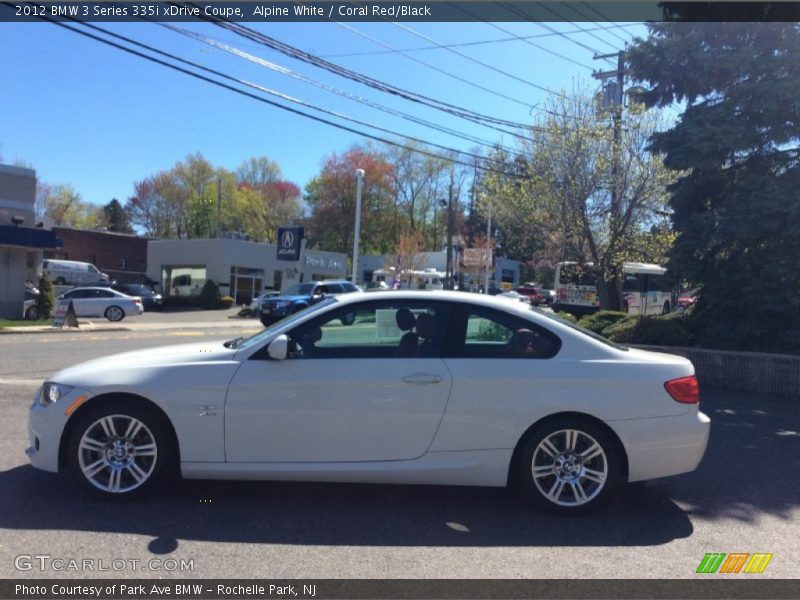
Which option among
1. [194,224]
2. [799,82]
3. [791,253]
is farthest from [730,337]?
[194,224]

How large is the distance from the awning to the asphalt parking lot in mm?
22187

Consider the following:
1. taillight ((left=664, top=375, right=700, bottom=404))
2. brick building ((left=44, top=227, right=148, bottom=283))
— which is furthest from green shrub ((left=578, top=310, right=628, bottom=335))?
brick building ((left=44, top=227, right=148, bottom=283))

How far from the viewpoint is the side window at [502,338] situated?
15.2 feet

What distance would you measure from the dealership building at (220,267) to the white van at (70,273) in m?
3.72

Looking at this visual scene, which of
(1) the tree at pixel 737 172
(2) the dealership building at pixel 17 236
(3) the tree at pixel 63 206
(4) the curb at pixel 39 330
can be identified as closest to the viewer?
(1) the tree at pixel 737 172

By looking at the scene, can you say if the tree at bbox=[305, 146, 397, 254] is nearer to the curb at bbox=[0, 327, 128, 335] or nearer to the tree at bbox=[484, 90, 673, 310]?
the curb at bbox=[0, 327, 128, 335]

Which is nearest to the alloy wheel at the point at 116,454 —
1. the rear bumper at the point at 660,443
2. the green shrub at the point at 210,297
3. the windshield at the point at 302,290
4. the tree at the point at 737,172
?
the rear bumper at the point at 660,443

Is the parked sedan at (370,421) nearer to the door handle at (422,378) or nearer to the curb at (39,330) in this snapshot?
the door handle at (422,378)

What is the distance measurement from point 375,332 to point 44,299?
2498 cm

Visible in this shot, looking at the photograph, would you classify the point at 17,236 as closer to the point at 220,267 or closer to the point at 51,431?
the point at 220,267

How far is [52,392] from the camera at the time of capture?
177 inches

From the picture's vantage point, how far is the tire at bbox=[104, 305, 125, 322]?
27.7 m

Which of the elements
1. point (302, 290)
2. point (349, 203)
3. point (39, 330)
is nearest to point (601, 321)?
point (302, 290)

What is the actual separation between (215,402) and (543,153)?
14594 mm
